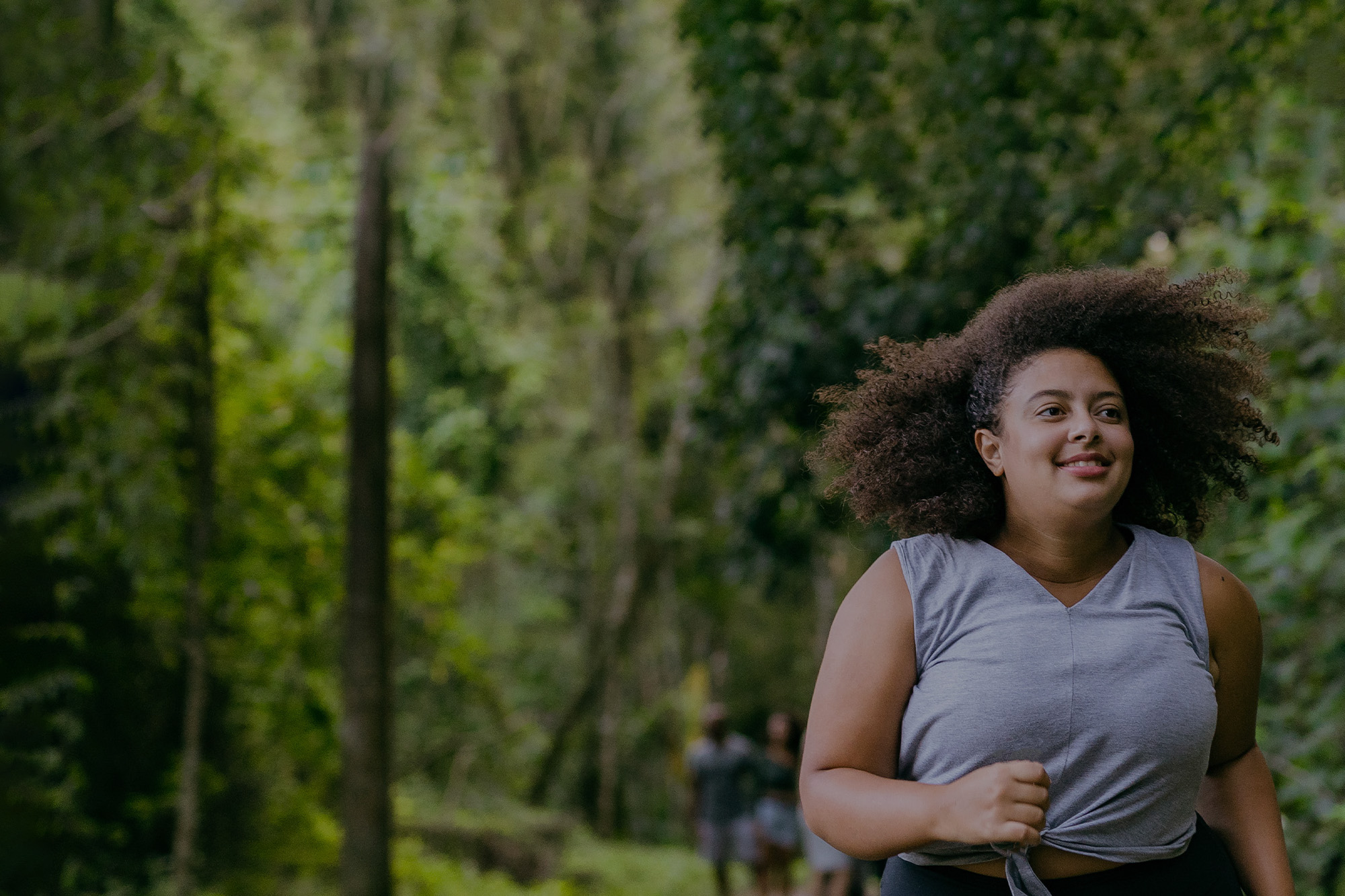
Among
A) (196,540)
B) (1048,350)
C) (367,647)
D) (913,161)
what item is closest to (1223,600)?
(1048,350)

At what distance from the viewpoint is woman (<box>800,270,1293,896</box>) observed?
1465 mm

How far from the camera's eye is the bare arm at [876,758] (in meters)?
1.36

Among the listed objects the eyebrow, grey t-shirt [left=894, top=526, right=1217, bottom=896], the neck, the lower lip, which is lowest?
grey t-shirt [left=894, top=526, right=1217, bottom=896]

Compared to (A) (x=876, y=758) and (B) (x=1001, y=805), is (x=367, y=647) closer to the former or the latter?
(A) (x=876, y=758)

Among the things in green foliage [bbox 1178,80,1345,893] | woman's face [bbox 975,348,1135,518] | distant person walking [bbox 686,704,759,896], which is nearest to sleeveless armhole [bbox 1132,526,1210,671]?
woman's face [bbox 975,348,1135,518]

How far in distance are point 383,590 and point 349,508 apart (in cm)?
Answer: 60

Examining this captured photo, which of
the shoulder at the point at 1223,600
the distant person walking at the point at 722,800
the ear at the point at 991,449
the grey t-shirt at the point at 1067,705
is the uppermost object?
the ear at the point at 991,449

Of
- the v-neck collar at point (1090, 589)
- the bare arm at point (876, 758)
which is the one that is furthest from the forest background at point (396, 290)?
the bare arm at point (876, 758)

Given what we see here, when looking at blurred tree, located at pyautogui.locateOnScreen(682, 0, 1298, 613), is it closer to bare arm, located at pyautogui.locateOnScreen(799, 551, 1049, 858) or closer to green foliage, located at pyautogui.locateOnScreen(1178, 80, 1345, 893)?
green foliage, located at pyautogui.locateOnScreen(1178, 80, 1345, 893)

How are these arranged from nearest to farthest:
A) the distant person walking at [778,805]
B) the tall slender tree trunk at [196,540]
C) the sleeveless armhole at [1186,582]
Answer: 1. the sleeveless armhole at [1186,582]
2. the tall slender tree trunk at [196,540]
3. the distant person walking at [778,805]

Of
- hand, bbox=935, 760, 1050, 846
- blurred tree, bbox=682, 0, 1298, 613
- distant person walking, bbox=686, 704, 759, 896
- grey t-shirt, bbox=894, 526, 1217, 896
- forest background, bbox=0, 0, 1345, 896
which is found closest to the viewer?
hand, bbox=935, 760, 1050, 846

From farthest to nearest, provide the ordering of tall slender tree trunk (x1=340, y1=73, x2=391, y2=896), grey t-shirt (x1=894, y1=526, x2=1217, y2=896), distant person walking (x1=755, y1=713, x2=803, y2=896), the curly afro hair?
distant person walking (x1=755, y1=713, x2=803, y2=896)
tall slender tree trunk (x1=340, y1=73, x2=391, y2=896)
the curly afro hair
grey t-shirt (x1=894, y1=526, x2=1217, y2=896)

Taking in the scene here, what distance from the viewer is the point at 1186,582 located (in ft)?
5.38

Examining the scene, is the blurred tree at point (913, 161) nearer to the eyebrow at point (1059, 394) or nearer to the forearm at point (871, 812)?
the eyebrow at point (1059, 394)
